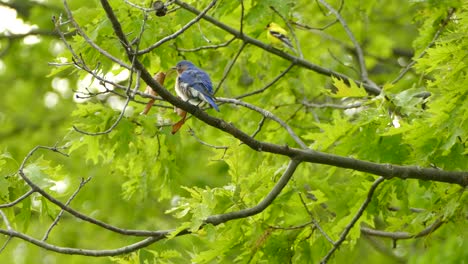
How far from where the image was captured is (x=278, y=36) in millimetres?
6984

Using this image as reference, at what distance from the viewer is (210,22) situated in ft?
20.2

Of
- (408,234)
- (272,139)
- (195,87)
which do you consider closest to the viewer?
(195,87)

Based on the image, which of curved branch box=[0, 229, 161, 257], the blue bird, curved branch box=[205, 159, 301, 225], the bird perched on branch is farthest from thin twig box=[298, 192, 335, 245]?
the bird perched on branch

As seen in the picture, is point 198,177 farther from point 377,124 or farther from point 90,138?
point 377,124

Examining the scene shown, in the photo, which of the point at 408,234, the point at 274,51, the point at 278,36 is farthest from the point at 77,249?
the point at 278,36

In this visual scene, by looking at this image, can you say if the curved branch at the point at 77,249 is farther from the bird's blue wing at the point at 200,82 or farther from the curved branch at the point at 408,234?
the curved branch at the point at 408,234

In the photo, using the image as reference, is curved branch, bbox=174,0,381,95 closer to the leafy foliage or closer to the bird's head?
the leafy foliage

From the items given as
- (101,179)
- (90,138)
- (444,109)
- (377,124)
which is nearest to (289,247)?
(377,124)

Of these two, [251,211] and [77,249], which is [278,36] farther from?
[77,249]

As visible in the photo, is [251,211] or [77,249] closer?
[77,249]

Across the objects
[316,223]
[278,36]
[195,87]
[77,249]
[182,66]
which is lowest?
[316,223]

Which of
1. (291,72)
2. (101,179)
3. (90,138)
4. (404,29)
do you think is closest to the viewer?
(90,138)

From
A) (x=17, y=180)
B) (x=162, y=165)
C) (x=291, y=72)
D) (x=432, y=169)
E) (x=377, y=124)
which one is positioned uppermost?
(x=291, y=72)

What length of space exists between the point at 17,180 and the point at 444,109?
7.77 ft
